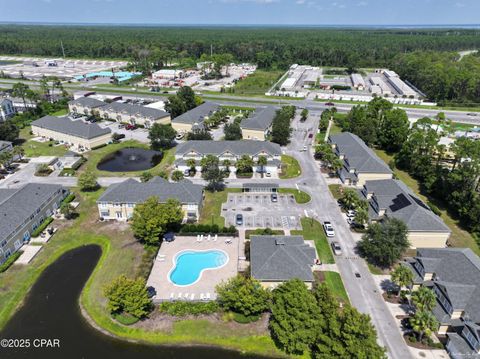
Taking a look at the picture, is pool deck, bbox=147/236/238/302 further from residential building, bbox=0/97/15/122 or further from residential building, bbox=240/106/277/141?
residential building, bbox=0/97/15/122

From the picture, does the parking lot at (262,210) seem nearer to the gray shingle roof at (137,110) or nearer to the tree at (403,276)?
the tree at (403,276)

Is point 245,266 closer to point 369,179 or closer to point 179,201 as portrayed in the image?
point 179,201

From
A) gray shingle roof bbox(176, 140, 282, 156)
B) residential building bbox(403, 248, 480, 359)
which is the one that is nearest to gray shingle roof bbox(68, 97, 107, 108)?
gray shingle roof bbox(176, 140, 282, 156)

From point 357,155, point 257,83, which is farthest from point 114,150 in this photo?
point 257,83

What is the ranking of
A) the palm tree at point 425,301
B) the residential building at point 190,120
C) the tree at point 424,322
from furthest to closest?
the residential building at point 190,120 < the palm tree at point 425,301 < the tree at point 424,322

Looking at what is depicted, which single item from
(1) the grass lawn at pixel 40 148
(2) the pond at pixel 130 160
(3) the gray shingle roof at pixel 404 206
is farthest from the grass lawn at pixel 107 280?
(3) the gray shingle roof at pixel 404 206

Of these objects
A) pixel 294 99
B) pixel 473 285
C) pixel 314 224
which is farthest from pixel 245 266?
pixel 294 99
